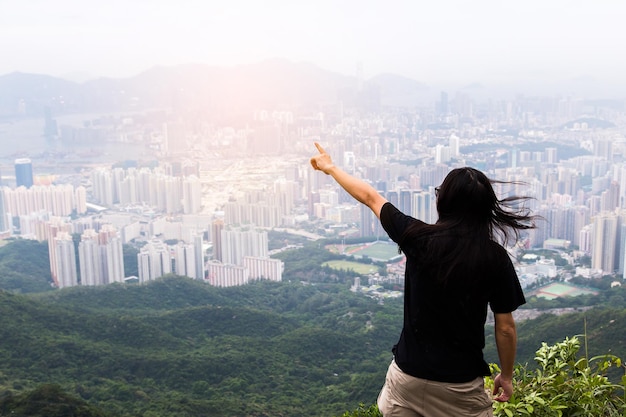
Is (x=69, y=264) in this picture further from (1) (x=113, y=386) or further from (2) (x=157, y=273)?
(1) (x=113, y=386)

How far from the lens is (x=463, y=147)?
82.1 ft

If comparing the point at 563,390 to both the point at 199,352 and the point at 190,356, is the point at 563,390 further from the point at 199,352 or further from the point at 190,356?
the point at 199,352

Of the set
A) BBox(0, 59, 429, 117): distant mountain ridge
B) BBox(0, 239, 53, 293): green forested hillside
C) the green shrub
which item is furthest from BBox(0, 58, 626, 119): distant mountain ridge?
the green shrub

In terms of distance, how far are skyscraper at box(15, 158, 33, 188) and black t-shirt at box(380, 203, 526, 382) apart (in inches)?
965

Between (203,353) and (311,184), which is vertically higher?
(311,184)

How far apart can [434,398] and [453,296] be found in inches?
4.6

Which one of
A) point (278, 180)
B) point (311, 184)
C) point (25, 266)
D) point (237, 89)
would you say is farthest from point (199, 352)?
point (237, 89)

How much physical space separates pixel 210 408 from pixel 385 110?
2670 cm

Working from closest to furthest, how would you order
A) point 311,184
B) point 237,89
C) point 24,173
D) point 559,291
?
point 559,291 < point 311,184 < point 24,173 < point 237,89

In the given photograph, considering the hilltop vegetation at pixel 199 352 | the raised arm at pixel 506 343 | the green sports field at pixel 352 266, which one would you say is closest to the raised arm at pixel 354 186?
the raised arm at pixel 506 343

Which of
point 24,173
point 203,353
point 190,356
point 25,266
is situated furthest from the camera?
point 24,173

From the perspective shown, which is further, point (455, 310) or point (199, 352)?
point (199, 352)

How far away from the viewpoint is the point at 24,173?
23891 mm

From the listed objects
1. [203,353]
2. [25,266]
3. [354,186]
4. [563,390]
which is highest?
[354,186]
